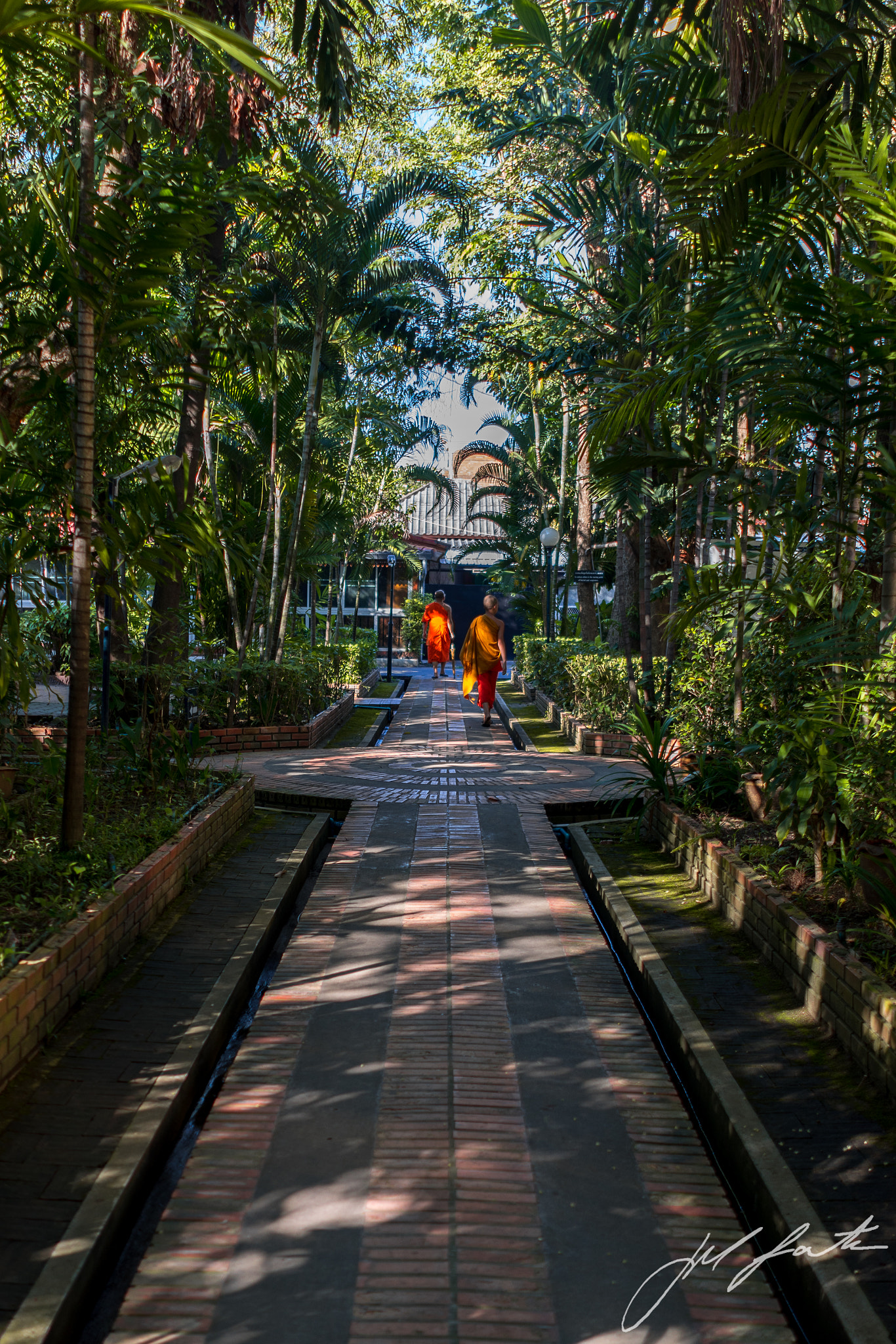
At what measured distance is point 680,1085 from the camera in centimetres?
443

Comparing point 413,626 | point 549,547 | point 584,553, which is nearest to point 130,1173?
point 549,547

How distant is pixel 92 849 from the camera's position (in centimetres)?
555

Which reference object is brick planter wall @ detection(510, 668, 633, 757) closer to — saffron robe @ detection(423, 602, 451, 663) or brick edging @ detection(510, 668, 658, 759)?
brick edging @ detection(510, 668, 658, 759)

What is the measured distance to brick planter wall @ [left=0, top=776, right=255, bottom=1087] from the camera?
395cm

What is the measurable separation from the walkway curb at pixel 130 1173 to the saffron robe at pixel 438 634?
15.9 metres

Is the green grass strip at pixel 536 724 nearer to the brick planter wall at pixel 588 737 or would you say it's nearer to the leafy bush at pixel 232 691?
the brick planter wall at pixel 588 737

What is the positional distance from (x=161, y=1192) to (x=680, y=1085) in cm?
206

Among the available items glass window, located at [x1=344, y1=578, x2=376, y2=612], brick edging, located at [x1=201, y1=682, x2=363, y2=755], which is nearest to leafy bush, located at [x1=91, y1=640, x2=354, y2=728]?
brick edging, located at [x1=201, y1=682, x2=363, y2=755]

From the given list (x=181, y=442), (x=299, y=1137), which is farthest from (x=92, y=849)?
(x=181, y=442)

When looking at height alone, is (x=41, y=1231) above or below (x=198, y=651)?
below

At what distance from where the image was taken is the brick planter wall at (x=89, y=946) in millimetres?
3949

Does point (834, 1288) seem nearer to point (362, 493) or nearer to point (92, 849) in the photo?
point (92, 849)

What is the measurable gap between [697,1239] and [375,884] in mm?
3678

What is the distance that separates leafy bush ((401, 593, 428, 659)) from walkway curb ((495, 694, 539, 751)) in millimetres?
14937
